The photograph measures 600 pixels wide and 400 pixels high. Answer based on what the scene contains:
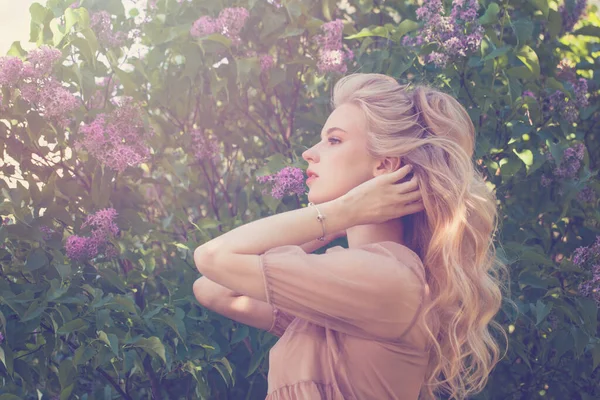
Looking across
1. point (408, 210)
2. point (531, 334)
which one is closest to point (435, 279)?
point (408, 210)

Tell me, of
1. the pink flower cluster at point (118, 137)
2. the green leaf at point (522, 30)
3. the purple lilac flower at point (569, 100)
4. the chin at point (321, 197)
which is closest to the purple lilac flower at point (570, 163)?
the purple lilac flower at point (569, 100)

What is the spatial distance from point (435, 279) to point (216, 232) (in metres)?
0.93

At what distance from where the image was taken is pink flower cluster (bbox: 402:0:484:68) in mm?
2375

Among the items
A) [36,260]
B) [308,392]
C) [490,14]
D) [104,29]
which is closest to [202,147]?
[104,29]

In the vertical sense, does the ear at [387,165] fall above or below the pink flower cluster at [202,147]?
above

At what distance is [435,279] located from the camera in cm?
172

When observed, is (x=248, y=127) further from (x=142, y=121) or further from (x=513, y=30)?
(x=513, y=30)

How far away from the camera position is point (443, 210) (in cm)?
167

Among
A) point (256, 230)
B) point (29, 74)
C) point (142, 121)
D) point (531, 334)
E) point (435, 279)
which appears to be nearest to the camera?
point (256, 230)

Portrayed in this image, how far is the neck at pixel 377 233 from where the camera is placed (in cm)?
172

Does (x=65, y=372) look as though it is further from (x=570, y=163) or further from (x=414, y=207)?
(x=570, y=163)

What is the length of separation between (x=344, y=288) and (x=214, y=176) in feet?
4.64

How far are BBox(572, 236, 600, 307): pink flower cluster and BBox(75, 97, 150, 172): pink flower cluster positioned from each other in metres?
1.48

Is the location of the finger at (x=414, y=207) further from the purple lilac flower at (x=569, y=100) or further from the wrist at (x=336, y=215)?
the purple lilac flower at (x=569, y=100)
